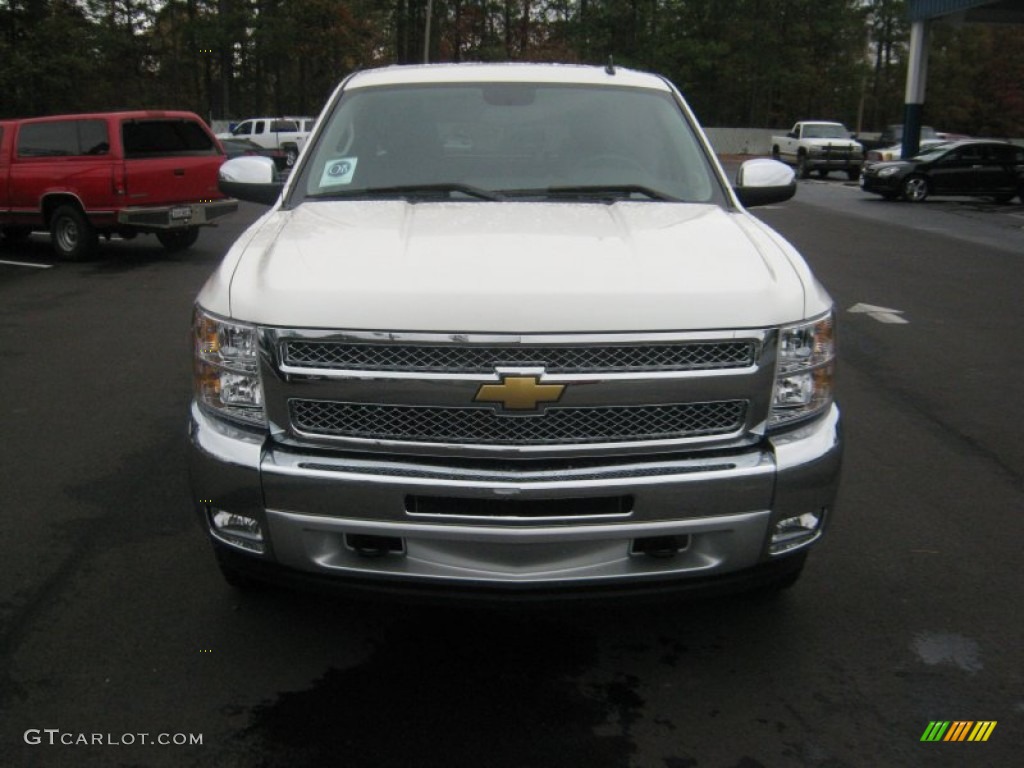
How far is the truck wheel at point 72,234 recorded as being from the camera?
536 inches

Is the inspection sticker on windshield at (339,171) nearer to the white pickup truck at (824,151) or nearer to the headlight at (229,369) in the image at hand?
the headlight at (229,369)

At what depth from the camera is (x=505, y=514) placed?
2873mm

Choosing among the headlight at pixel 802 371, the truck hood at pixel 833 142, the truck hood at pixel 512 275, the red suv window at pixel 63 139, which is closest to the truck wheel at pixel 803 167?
the truck hood at pixel 833 142

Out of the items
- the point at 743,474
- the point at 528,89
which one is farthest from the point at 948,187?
the point at 743,474

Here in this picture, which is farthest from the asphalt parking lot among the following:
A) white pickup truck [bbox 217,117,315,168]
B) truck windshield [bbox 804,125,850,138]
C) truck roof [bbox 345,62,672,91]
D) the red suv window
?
white pickup truck [bbox 217,117,315,168]

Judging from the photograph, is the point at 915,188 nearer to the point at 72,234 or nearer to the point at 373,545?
the point at 72,234

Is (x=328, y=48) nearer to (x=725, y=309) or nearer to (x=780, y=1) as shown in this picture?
(x=780, y=1)

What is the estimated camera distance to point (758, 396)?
3.00m

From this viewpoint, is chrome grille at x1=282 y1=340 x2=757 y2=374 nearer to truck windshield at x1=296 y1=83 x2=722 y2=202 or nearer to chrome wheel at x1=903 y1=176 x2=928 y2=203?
truck windshield at x1=296 y1=83 x2=722 y2=202

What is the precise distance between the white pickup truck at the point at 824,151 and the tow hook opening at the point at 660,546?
3449 cm

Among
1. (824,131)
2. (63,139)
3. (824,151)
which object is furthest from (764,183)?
(824,131)

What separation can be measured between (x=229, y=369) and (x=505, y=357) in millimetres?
829

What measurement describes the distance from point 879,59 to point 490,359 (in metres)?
82.5

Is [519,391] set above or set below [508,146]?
below
